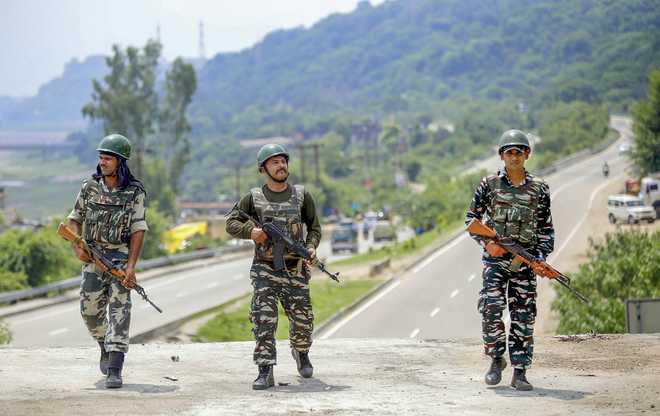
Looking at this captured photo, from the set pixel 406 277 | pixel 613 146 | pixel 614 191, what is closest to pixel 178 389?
pixel 406 277

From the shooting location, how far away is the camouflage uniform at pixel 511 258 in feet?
35.2

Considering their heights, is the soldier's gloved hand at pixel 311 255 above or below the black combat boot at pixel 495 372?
above

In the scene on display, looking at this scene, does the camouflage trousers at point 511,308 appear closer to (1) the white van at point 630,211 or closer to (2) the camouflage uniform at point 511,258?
(2) the camouflage uniform at point 511,258

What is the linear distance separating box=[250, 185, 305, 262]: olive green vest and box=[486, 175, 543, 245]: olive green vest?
5.58 feet

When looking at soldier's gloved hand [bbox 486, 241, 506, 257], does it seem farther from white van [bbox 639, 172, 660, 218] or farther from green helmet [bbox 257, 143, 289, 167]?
white van [bbox 639, 172, 660, 218]

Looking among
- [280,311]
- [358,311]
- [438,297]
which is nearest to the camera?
[280,311]

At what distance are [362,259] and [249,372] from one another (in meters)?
63.3

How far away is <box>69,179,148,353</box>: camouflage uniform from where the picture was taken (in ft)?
36.2

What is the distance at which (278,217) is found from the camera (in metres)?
10.9

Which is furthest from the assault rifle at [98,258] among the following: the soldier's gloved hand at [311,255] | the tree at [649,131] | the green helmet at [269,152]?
the tree at [649,131]

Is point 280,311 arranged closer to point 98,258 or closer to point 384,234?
point 98,258

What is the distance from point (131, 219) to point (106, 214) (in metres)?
0.23

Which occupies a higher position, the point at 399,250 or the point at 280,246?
the point at 280,246

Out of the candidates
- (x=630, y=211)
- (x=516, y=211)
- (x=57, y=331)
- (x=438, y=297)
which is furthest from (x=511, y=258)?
(x=630, y=211)
